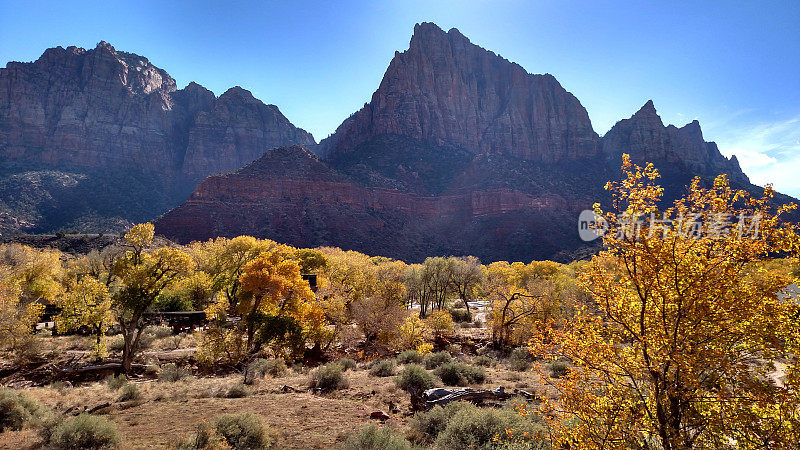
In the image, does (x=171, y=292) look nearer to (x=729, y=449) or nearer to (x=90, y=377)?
(x=90, y=377)

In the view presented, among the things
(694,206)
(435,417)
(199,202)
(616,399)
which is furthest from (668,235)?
→ (199,202)

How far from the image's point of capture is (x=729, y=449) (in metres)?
4.29

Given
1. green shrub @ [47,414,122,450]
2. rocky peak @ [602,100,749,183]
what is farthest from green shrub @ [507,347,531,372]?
rocky peak @ [602,100,749,183]

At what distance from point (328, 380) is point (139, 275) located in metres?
9.75

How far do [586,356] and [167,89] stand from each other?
249 metres

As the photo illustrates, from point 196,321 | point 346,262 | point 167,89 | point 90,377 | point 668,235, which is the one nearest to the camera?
point 668,235

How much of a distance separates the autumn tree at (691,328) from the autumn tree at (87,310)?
19928mm

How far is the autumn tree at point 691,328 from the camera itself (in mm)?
A: 4355

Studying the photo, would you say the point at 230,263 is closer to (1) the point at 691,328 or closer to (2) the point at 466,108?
(1) the point at 691,328

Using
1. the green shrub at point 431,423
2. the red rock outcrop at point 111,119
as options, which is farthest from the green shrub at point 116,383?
→ the red rock outcrop at point 111,119

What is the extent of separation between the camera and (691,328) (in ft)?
15.1

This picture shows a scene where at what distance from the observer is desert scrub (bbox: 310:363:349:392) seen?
1455 cm

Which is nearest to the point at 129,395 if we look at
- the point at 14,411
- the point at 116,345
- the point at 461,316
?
the point at 14,411
